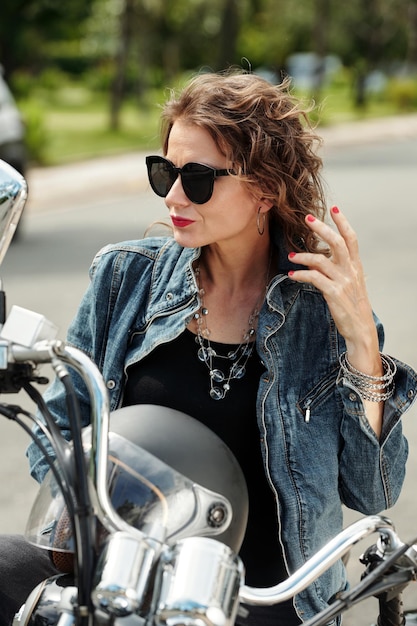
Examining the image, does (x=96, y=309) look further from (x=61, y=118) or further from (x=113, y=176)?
(x=61, y=118)

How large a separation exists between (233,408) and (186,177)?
49cm

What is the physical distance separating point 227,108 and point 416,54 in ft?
160

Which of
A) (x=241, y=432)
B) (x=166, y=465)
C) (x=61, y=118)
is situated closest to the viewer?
(x=166, y=465)

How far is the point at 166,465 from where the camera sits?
1524mm

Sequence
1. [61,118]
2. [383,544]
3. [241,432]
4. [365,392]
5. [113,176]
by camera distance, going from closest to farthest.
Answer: [383,544]
[365,392]
[241,432]
[113,176]
[61,118]

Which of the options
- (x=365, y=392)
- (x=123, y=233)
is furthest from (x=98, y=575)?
(x=123, y=233)

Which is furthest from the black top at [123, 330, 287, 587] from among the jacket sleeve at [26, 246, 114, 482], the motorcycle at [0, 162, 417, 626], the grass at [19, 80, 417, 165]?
the grass at [19, 80, 417, 165]

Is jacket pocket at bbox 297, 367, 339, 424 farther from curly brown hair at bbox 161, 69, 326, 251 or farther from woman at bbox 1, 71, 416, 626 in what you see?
curly brown hair at bbox 161, 69, 326, 251

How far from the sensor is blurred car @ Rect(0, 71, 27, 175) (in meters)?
10.7

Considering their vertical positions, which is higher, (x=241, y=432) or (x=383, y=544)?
(x=383, y=544)

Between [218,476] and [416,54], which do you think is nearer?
[218,476]

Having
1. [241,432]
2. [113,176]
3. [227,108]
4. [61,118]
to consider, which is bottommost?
[61,118]

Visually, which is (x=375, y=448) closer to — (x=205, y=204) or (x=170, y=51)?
(x=205, y=204)

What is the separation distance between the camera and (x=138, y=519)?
149 centimetres
